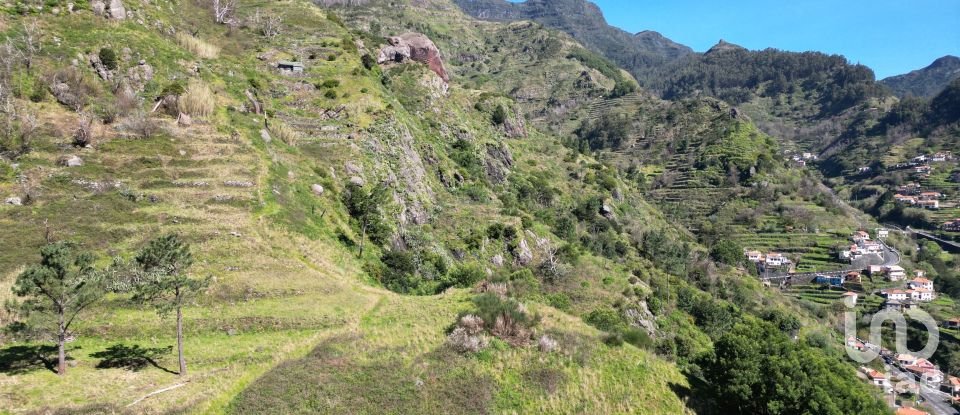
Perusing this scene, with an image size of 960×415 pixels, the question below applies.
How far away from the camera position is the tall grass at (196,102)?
39969 mm

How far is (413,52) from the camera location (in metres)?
96.8

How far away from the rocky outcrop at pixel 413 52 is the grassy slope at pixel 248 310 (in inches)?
1998

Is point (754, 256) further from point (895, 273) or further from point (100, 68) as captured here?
point (100, 68)

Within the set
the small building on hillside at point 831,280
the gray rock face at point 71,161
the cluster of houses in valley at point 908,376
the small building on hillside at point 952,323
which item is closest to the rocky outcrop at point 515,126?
the cluster of houses in valley at point 908,376

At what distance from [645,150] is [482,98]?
9263 centimetres

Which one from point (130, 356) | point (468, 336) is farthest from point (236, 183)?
point (468, 336)

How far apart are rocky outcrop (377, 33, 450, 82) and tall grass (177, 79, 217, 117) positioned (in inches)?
2026

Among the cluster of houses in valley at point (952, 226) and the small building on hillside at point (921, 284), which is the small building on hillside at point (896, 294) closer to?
the small building on hillside at point (921, 284)

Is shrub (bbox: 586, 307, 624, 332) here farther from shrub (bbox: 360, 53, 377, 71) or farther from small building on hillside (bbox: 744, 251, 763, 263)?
small building on hillside (bbox: 744, 251, 763, 263)

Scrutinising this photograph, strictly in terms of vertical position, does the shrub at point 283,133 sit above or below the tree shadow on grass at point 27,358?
above

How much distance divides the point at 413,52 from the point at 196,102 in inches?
2460

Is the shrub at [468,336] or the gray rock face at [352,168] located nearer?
the shrub at [468,336]

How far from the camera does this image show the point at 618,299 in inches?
1913

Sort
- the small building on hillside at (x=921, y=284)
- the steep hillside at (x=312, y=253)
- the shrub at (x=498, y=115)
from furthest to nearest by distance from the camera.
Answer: the small building on hillside at (x=921, y=284) → the shrub at (x=498, y=115) → the steep hillside at (x=312, y=253)
